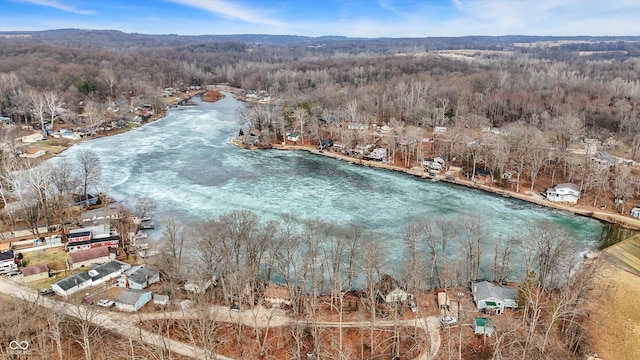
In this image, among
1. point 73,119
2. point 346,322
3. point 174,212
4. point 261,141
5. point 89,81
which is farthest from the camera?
point 89,81

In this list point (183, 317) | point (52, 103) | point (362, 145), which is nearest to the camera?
point (183, 317)

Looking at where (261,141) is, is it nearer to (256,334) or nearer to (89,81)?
(256,334)

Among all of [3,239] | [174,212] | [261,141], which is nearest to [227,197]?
[174,212]

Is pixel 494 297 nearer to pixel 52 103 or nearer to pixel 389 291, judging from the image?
pixel 389 291

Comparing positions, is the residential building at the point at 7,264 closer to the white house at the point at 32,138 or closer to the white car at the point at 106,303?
the white car at the point at 106,303

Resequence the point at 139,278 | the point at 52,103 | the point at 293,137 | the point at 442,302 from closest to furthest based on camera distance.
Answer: the point at 442,302, the point at 139,278, the point at 293,137, the point at 52,103

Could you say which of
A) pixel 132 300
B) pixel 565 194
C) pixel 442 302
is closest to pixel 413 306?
pixel 442 302
